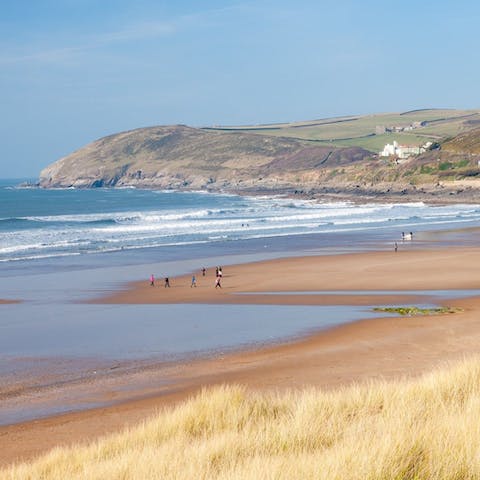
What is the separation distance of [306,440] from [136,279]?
27290 millimetres

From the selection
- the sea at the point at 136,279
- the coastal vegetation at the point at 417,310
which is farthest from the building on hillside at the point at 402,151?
the coastal vegetation at the point at 417,310

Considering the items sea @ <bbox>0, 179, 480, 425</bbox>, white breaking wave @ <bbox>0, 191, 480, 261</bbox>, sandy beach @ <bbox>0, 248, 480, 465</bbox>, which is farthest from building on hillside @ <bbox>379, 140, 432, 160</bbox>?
sandy beach @ <bbox>0, 248, 480, 465</bbox>

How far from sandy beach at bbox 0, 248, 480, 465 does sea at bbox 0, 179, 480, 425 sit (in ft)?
3.37

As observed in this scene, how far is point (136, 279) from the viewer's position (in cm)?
3541

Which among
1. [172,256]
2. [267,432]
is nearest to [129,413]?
[267,432]

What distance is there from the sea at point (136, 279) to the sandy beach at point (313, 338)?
1.03m

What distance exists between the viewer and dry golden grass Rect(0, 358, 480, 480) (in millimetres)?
6855

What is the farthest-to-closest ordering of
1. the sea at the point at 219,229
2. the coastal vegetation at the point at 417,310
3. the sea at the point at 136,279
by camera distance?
the sea at the point at 219,229
the coastal vegetation at the point at 417,310
the sea at the point at 136,279

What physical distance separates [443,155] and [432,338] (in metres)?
122

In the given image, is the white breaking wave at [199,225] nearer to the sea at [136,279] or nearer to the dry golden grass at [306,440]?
the sea at [136,279]

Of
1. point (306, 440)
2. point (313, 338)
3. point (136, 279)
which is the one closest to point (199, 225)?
point (136, 279)

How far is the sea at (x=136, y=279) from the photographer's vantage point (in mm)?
18125

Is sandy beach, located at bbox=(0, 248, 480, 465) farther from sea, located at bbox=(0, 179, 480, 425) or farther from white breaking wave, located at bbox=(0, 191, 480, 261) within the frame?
white breaking wave, located at bbox=(0, 191, 480, 261)

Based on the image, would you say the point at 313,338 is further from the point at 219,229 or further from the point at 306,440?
the point at 219,229
